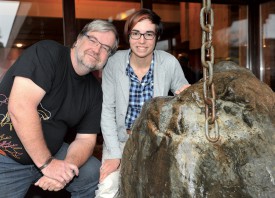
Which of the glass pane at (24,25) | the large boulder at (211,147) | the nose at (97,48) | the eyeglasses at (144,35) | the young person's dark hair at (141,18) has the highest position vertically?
the glass pane at (24,25)

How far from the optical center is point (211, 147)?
1467mm

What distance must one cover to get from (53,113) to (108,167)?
0.50m

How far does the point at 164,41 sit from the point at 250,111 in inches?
196

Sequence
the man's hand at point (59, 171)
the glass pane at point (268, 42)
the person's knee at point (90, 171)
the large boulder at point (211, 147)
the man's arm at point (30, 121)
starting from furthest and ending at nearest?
1. the glass pane at point (268, 42)
2. the person's knee at point (90, 171)
3. the man's hand at point (59, 171)
4. the man's arm at point (30, 121)
5. the large boulder at point (211, 147)

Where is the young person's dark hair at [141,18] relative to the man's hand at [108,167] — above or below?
above

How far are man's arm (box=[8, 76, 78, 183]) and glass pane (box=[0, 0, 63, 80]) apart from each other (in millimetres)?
3280

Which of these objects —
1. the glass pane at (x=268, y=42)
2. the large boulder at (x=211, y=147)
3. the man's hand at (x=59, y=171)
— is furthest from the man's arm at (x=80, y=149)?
the glass pane at (x=268, y=42)

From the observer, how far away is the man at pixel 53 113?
2.30m

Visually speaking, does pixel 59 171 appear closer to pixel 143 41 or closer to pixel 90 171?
pixel 90 171

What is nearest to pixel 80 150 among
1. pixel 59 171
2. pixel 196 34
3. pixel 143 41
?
pixel 59 171

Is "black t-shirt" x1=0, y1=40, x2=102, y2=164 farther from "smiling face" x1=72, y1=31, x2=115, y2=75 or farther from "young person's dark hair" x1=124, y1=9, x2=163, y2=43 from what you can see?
"young person's dark hair" x1=124, y1=9, x2=163, y2=43

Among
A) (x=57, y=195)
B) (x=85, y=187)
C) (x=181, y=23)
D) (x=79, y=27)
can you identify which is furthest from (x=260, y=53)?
(x=85, y=187)

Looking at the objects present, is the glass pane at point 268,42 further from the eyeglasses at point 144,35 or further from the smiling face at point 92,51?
the smiling face at point 92,51

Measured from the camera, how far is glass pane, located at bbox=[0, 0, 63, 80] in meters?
5.57
